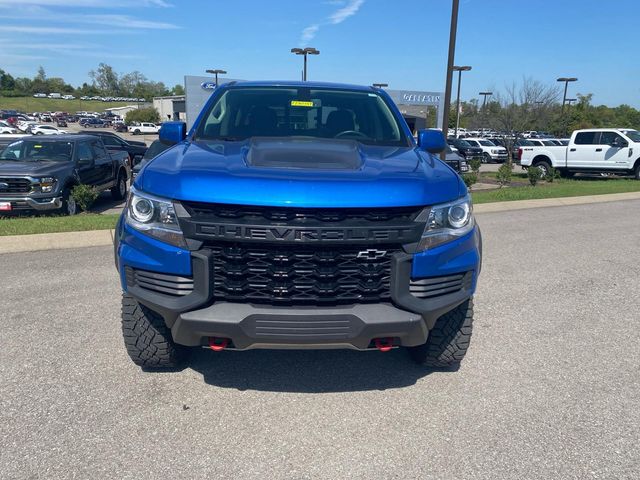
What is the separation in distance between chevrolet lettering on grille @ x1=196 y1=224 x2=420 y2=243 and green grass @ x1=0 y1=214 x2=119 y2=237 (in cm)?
579

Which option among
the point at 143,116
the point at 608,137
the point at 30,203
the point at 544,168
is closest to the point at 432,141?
the point at 30,203

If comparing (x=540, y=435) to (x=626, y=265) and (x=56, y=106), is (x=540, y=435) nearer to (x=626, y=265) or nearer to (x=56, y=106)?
(x=626, y=265)

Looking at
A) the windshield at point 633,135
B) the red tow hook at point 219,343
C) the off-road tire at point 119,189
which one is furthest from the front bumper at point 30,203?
the windshield at point 633,135

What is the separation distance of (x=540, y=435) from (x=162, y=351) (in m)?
2.25

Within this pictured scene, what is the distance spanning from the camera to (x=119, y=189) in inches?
508

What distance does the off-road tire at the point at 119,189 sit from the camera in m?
12.8

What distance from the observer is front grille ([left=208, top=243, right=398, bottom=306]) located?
104 inches

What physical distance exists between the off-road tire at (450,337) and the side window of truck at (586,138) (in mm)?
19430

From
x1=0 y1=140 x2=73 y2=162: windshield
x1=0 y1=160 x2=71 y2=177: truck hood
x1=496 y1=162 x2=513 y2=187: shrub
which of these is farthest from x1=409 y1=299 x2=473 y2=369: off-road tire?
x1=496 y1=162 x2=513 y2=187: shrub

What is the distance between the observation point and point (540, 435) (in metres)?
2.84

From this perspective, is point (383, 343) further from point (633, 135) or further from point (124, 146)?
point (633, 135)

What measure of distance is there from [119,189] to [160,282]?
36.4ft

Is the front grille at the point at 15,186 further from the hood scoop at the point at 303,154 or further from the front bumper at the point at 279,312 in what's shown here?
the front bumper at the point at 279,312

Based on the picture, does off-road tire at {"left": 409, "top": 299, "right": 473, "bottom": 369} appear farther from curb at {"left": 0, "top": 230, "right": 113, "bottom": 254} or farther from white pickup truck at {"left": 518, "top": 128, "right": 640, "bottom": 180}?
white pickup truck at {"left": 518, "top": 128, "right": 640, "bottom": 180}
